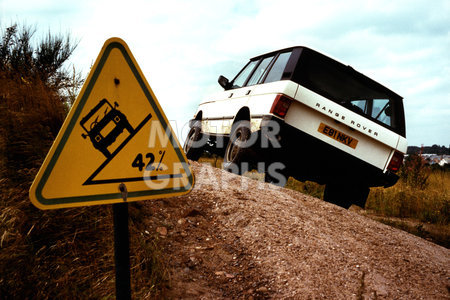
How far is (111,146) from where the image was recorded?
1489mm

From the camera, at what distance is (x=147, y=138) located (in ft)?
5.16

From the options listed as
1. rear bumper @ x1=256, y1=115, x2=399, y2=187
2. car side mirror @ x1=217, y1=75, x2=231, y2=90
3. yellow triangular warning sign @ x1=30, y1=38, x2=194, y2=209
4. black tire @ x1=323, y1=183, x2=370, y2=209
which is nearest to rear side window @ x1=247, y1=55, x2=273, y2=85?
car side mirror @ x1=217, y1=75, x2=231, y2=90

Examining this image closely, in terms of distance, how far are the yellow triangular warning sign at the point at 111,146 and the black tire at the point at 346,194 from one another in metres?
4.35

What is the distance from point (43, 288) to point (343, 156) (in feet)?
12.9

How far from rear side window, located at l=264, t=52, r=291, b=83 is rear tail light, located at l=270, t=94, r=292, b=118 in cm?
52

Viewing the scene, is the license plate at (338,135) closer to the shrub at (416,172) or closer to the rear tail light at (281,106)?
the rear tail light at (281,106)

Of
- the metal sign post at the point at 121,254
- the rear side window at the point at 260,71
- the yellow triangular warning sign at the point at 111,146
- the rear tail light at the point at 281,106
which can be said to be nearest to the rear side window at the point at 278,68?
the rear side window at the point at 260,71

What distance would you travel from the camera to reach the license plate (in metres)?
4.70

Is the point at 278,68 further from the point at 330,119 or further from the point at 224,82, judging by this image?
the point at 224,82

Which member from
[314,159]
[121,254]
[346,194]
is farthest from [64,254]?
[346,194]

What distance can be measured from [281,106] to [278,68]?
0.90 meters

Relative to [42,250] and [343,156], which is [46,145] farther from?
[343,156]

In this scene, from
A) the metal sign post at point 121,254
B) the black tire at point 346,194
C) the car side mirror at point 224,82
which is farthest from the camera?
the car side mirror at point 224,82

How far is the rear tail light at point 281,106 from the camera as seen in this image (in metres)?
4.55
